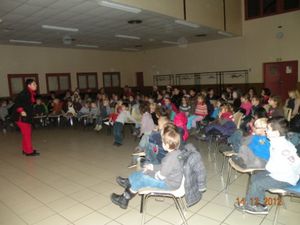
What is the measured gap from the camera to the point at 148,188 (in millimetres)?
2328

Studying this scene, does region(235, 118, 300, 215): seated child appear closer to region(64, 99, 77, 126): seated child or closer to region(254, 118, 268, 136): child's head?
region(254, 118, 268, 136): child's head

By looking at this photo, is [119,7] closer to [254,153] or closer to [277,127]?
[254,153]

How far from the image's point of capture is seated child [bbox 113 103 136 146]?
19.4 feet

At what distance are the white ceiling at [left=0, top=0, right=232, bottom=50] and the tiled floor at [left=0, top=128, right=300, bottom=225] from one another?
3.48m

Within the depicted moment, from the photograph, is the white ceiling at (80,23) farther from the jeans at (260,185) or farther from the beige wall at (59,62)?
the jeans at (260,185)

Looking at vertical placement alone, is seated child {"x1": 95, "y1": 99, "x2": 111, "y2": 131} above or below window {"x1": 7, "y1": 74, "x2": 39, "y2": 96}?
below

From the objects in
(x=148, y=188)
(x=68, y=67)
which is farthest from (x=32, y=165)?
(x=68, y=67)

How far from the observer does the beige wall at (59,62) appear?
10.7 m

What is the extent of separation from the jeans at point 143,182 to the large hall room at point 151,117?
0.01 metres

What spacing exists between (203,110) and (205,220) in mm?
3679

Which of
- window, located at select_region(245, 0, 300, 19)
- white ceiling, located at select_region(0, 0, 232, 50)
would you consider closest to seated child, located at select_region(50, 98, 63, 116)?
white ceiling, located at select_region(0, 0, 232, 50)

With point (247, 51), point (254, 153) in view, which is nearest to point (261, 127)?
point (254, 153)

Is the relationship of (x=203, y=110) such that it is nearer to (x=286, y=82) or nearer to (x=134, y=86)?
(x=286, y=82)

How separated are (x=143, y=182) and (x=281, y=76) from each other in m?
10.0
